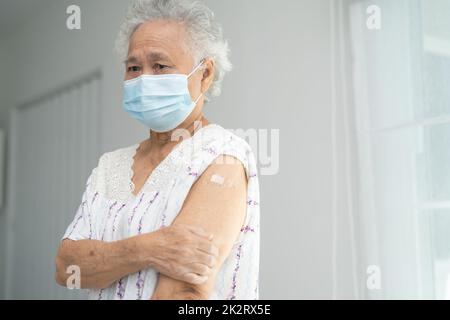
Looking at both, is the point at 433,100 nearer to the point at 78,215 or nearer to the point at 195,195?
the point at 195,195

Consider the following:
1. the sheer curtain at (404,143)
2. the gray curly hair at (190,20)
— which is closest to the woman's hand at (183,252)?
the gray curly hair at (190,20)

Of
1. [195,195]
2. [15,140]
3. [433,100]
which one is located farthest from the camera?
[15,140]

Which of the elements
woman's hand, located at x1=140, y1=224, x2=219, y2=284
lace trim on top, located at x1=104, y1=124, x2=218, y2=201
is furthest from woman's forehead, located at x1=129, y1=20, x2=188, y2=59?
woman's hand, located at x1=140, y1=224, x2=219, y2=284

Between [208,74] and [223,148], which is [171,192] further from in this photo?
[208,74]

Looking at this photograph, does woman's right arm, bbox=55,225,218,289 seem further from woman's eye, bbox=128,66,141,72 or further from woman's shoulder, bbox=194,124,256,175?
woman's eye, bbox=128,66,141,72

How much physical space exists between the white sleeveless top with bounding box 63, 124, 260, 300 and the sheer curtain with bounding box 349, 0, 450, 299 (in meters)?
0.55

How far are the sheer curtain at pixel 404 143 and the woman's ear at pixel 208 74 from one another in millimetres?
543

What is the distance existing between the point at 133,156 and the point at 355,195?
2.16 feet

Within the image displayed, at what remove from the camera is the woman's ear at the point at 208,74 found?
1075mm

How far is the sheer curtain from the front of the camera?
4.28ft

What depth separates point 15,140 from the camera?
125 inches

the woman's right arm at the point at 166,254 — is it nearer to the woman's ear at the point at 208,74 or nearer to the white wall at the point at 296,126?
the woman's ear at the point at 208,74

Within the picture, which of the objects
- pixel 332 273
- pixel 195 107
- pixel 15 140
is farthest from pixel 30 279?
pixel 195 107

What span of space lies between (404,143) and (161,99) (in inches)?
26.8
